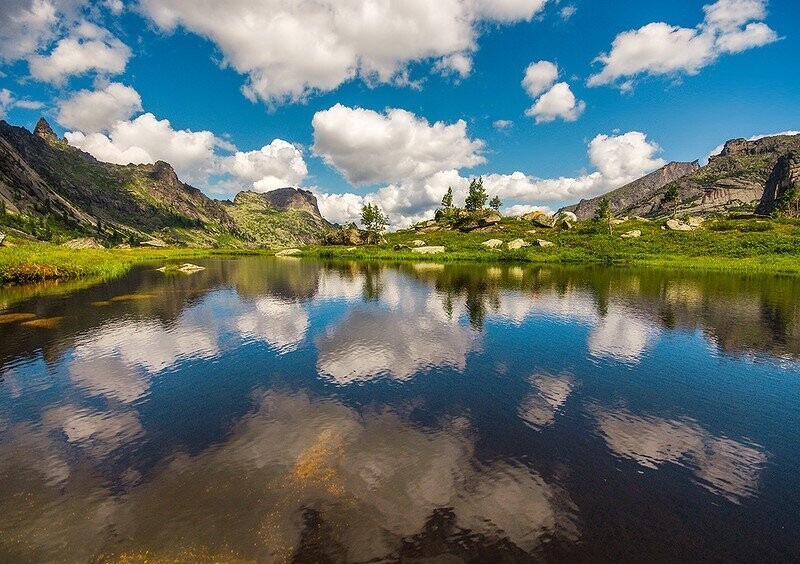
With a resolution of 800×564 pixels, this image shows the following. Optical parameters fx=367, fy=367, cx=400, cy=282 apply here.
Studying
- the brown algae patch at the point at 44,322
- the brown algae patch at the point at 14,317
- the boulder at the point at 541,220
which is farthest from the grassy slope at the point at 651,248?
the brown algae patch at the point at 14,317

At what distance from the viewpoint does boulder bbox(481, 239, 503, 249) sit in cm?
14164

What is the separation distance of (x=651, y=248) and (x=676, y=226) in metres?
37.9

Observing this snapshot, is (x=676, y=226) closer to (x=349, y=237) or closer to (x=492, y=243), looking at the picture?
(x=492, y=243)

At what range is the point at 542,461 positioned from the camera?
16.7m

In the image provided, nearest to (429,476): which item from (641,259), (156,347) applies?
(156,347)

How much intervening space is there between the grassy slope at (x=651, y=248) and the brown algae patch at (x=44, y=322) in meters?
104

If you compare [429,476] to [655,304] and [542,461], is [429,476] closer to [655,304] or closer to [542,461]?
[542,461]

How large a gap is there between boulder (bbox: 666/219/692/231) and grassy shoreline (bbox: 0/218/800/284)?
16.7 ft

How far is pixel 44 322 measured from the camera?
40375 mm

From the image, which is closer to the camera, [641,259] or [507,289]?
[507,289]

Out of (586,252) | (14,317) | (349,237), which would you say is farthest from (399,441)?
(349,237)

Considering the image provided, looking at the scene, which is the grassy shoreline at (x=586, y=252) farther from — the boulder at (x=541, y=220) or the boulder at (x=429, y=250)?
the boulder at (x=541, y=220)

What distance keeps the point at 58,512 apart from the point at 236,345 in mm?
21001

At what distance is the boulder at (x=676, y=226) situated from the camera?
147 meters
